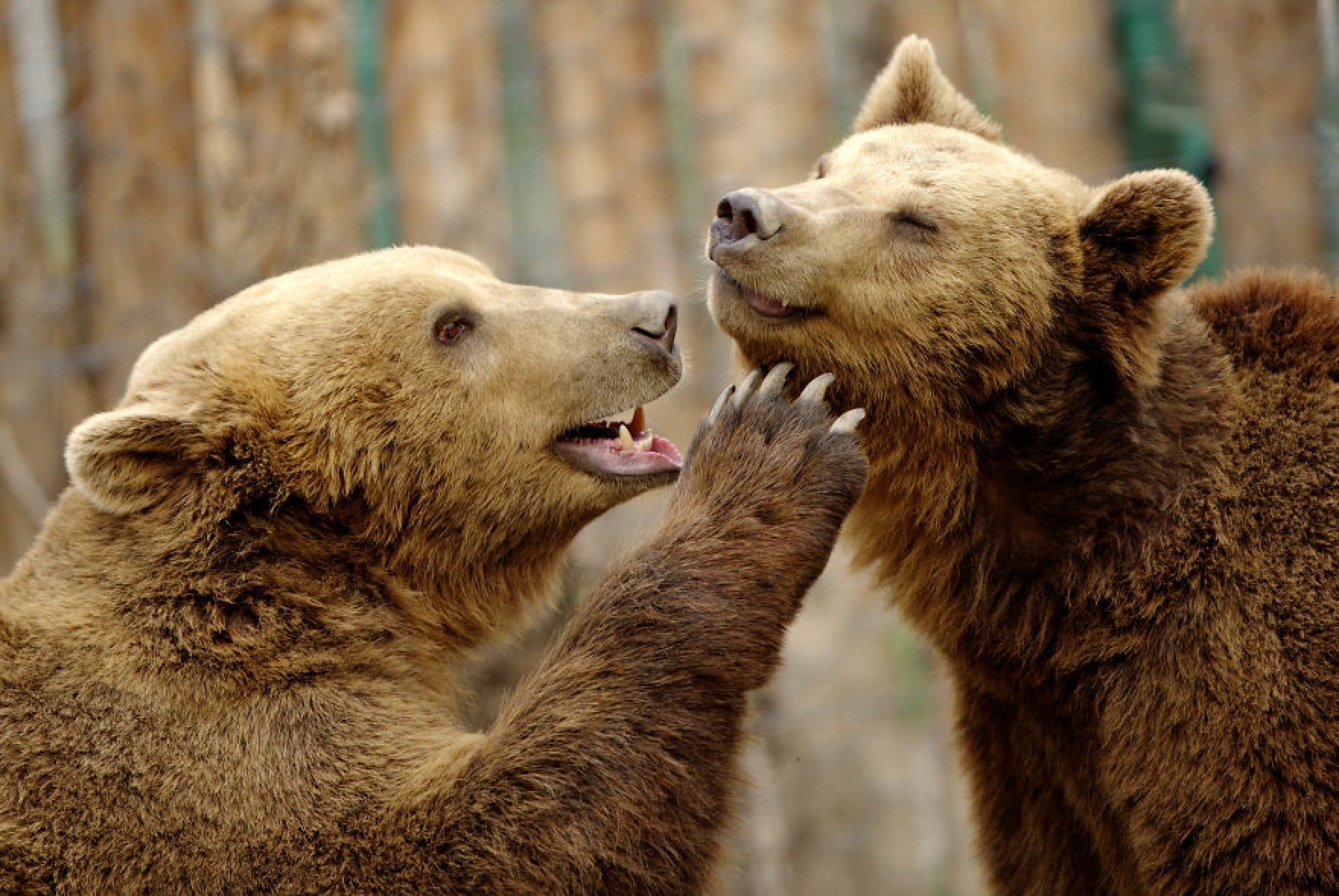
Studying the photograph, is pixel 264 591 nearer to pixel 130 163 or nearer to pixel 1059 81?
pixel 130 163

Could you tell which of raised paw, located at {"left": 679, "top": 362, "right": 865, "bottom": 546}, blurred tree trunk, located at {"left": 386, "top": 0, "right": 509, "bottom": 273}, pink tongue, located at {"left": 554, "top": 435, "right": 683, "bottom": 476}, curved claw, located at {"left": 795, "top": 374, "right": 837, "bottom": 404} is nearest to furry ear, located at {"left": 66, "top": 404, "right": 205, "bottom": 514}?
pink tongue, located at {"left": 554, "top": 435, "right": 683, "bottom": 476}

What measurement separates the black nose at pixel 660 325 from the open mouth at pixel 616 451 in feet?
0.76

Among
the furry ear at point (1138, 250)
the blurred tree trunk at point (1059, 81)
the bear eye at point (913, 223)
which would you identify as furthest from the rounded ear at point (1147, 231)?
the blurred tree trunk at point (1059, 81)

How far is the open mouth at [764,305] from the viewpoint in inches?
211

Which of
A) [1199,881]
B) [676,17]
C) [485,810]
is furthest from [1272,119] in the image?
[485,810]

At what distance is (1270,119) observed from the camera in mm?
10391

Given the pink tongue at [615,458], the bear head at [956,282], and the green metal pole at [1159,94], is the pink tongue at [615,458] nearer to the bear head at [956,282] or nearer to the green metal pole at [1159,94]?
the bear head at [956,282]

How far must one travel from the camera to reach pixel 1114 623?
5.34 m

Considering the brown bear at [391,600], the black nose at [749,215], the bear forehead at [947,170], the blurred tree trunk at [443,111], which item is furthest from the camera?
the blurred tree trunk at [443,111]

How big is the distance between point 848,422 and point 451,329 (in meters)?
1.39

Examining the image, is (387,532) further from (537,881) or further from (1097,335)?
(1097,335)

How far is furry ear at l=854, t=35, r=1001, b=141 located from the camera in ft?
20.1

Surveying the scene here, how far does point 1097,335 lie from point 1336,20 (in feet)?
19.6

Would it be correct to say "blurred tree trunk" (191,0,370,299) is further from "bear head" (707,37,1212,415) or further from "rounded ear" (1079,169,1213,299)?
"rounded ear" (1079,169,1213,299)
